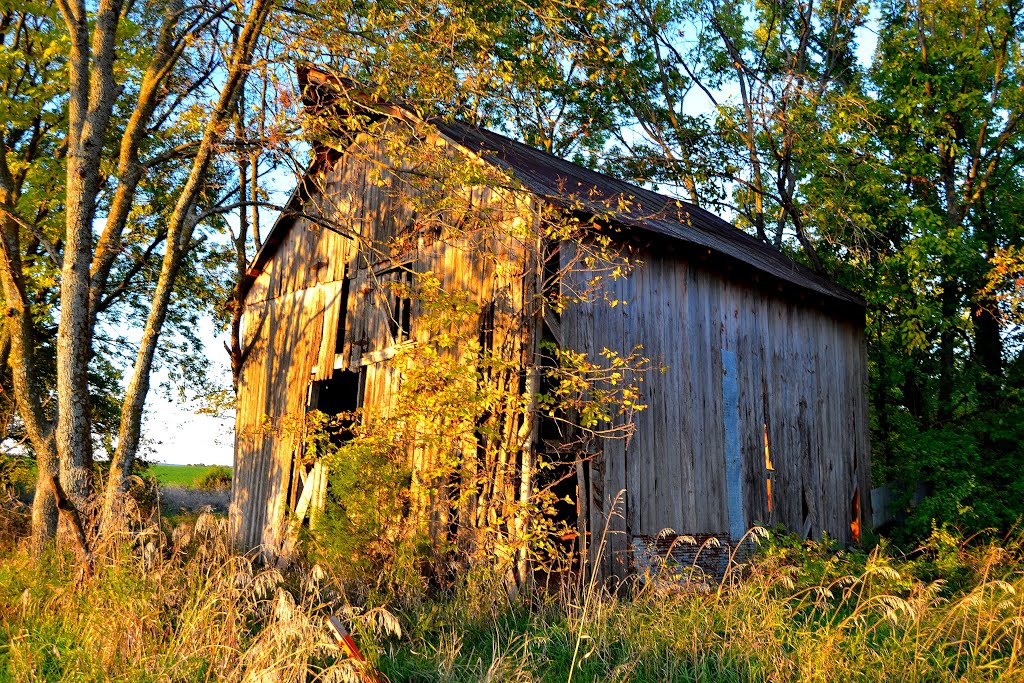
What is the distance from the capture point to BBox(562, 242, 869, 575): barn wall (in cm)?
1036

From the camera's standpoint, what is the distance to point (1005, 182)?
17.3 m

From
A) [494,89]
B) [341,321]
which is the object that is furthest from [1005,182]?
[341,321]

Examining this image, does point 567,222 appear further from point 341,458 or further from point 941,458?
point 941,458

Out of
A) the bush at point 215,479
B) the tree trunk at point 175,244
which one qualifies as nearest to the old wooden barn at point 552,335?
the tree trunk at point 175,244

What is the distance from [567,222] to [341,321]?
14.2 feet

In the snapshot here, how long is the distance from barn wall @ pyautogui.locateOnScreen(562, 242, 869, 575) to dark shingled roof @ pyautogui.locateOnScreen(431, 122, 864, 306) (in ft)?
1.50

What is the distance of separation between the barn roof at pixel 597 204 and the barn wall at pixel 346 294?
45cm

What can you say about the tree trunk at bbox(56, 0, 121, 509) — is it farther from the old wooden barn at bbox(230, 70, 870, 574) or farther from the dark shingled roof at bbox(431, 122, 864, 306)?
the dark shingled roof at bbox(431, 122, 864, 306)

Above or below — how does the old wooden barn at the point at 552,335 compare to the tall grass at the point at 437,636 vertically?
above

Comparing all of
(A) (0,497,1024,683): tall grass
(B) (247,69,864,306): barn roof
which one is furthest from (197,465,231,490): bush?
(A) (0,497,1024,683): tall grass

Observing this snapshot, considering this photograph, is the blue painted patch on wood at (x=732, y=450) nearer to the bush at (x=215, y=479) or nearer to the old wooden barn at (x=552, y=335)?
the old wooden barn at (x=552, y=335)

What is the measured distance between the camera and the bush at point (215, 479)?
82.3ft

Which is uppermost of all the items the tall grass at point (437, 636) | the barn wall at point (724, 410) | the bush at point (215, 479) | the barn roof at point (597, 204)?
the barn roof at point (597, 204)

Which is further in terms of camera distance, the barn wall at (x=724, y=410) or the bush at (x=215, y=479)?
the bush at (x=215, y=479)
